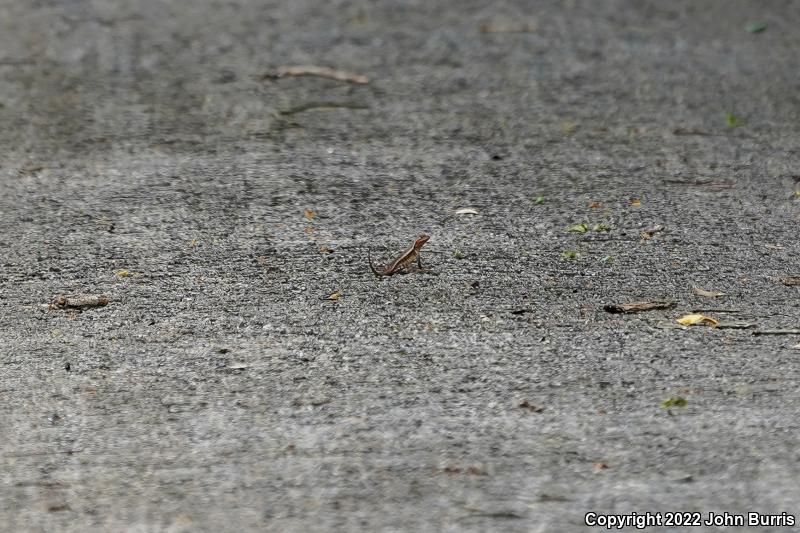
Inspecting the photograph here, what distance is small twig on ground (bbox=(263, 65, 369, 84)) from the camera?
19.2ft

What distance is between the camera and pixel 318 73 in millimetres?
5914

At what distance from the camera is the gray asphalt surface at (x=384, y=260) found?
282 cm

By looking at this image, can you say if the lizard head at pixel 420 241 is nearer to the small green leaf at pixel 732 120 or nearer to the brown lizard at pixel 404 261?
the brown lizard at pixel 404 261

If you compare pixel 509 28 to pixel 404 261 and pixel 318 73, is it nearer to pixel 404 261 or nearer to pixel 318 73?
pixel 318 73

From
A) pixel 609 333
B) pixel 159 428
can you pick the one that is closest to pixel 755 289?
pixel 609 333

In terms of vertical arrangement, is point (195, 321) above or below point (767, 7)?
below

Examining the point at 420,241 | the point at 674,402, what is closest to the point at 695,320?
the point at 674,402

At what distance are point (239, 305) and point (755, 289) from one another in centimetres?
218

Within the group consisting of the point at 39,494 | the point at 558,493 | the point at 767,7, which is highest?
the point at 767,7

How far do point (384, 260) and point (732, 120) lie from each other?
103 inches

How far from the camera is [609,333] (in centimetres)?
355

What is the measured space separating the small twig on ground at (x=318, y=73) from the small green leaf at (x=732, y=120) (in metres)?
2.25

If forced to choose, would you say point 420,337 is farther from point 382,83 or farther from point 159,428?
point 382,83

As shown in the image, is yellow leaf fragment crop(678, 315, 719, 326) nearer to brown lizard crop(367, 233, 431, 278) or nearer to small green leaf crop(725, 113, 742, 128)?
brown lizard crop(367, 233, 431, 278)
